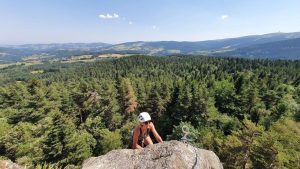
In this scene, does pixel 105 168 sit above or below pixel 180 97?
above

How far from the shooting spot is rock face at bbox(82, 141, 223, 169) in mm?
9500

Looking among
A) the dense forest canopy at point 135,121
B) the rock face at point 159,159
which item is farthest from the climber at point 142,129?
the dense forest canopy at point 135,121

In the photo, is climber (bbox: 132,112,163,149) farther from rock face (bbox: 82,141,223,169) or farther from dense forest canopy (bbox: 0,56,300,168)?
dense forest canopy (bbox: 0,56,300,168)

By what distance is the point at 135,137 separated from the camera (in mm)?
10977

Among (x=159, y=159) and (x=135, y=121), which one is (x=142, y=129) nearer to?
(x=159, y=159)

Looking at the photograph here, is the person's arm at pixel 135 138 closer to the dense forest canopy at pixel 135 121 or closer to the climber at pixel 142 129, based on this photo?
the climber at pixel 142 129

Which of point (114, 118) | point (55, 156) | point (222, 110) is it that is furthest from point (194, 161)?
point (222, 110)

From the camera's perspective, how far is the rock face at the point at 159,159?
9.50 meters

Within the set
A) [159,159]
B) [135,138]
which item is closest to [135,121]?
[135,138]

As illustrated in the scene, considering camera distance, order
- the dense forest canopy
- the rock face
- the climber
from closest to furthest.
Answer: the rock face, the climber, the dense forest canopy

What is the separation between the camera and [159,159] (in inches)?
383

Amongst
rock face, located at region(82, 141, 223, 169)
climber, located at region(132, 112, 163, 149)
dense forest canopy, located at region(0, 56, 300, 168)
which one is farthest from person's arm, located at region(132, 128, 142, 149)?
dense forest canopy, located at region(0, 56, 300, 168)

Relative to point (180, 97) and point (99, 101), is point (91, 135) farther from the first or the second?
point (180, 97)

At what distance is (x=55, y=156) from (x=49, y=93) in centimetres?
2782
